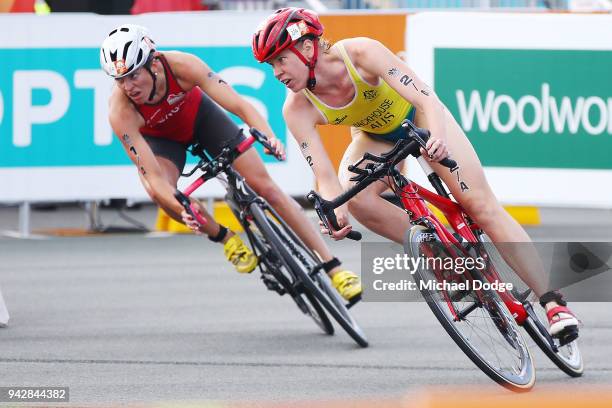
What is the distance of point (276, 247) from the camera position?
8109mm

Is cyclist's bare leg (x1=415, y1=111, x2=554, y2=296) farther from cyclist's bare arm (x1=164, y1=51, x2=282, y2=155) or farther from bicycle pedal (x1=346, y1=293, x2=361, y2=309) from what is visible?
cyclist's bare arm (x1=164, y1=51, x2=282, y2=155)

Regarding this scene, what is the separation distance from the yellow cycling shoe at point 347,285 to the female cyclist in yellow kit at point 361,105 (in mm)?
1157

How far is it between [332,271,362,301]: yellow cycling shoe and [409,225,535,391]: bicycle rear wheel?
166 cm

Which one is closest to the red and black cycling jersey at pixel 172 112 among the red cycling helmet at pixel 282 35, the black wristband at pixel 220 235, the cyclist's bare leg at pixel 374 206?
the black wristband at pixel 220 235

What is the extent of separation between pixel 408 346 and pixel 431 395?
5.09 feet

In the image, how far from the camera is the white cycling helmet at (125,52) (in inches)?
314

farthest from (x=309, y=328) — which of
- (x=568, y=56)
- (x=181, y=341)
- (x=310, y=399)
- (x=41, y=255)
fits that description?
(x=568, y=56)

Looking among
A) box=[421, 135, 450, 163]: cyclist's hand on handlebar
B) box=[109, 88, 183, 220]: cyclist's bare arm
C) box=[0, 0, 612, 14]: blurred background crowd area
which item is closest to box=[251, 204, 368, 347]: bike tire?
box=[109, 88, 183, 220]: cyclist's bare arm

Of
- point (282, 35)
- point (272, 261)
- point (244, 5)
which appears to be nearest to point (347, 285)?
point (272, 261)

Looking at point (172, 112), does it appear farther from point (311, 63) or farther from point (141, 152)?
point (311, 63)

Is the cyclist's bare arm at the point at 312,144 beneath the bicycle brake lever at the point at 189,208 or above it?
above

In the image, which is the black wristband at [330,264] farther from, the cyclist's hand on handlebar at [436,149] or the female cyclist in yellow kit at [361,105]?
the cyclist's hand on handlebar at [436,149]

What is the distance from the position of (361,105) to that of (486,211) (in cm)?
82

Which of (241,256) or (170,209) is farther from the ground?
(170,209)
